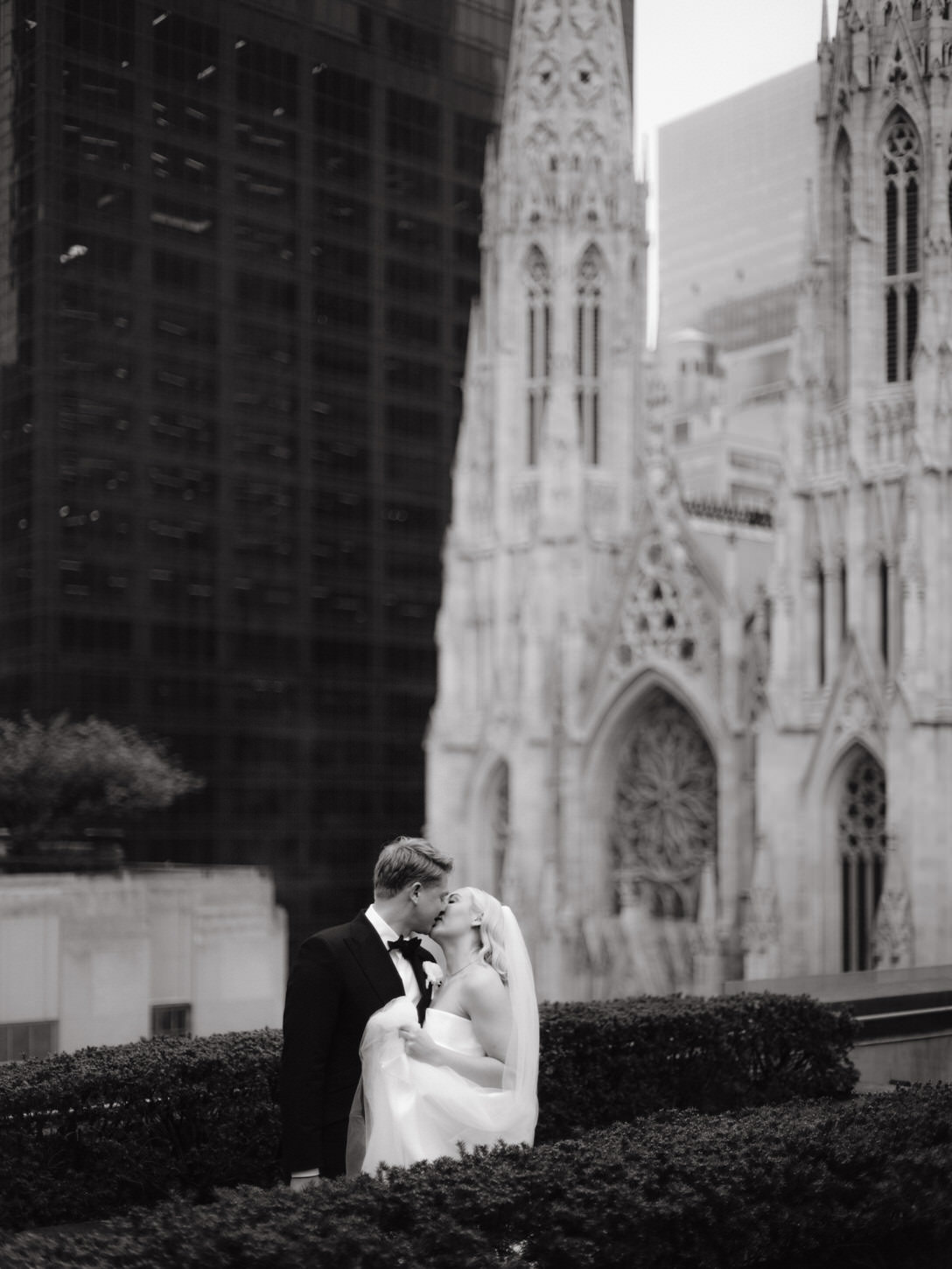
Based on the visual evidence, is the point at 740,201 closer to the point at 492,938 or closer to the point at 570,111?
the point at 570,111

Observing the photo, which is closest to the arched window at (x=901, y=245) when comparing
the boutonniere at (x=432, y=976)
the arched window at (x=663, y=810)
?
the arched window at (x=663, y=810)

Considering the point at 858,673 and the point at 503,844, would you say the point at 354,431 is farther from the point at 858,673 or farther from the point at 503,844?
the point at 858,673

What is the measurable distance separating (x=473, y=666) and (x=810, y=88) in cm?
1541

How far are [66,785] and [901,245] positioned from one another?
59.1 feet

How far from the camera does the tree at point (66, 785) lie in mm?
22094

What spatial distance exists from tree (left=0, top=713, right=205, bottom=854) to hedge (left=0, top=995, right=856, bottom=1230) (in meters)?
13.3

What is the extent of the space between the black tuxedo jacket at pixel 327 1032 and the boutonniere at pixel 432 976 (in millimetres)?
296

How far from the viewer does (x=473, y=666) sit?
39812 millimetres

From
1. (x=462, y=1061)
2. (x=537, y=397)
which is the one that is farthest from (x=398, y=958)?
(x=537, y=397)

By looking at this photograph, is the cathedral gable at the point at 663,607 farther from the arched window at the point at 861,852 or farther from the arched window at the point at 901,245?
the arched window at the point at 901,245

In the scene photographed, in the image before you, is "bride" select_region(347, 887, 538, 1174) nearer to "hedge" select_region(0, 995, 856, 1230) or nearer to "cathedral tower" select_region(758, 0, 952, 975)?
"hedge" select_region(0, 995, 856, 1230)

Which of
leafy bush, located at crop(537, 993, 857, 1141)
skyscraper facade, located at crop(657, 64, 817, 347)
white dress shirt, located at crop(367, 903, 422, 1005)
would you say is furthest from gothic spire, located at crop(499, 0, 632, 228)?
white dress shirt, located at crop(367, 903, 422, 1005)

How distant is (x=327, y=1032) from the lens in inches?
236

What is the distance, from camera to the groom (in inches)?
233
